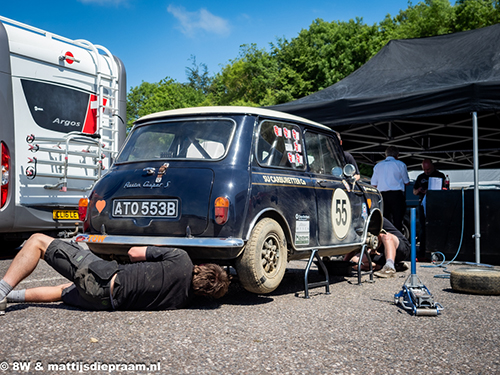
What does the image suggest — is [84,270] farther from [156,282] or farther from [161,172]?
[161,172]

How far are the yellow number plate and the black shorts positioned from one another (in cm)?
424

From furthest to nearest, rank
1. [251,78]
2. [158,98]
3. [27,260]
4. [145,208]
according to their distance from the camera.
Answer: [158,98] → [251,78] → [145,208] → [27,260]

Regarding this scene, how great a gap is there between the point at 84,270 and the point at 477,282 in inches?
168

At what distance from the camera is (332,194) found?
19.9ft

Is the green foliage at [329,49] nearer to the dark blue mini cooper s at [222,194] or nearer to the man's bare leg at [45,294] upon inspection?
the dark blue mini cooper s at [222,194]

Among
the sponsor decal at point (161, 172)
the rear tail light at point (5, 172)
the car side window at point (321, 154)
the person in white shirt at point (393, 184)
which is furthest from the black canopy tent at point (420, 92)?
the sponsor decal at point (161, 172)

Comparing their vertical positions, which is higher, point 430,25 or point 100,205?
point 430,25

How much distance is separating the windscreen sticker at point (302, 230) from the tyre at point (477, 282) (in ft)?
6.25

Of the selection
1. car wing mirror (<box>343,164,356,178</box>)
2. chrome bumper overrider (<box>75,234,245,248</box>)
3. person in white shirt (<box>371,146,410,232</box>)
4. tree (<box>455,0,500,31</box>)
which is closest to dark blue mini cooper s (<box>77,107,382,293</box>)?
chrome bumper overrider (<box>75,234,245,248</box>)

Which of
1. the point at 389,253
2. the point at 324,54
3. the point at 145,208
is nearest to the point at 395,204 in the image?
the point at 389,253

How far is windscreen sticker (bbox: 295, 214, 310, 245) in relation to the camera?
535cm

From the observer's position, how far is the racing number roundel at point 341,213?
6.07 meters

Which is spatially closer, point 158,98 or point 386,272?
point 386,272

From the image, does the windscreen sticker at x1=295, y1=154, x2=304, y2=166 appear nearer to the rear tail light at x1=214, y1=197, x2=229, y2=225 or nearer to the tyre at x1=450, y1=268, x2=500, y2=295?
the rear tail light at x1=214, y1=197, x2=229, y2=225
